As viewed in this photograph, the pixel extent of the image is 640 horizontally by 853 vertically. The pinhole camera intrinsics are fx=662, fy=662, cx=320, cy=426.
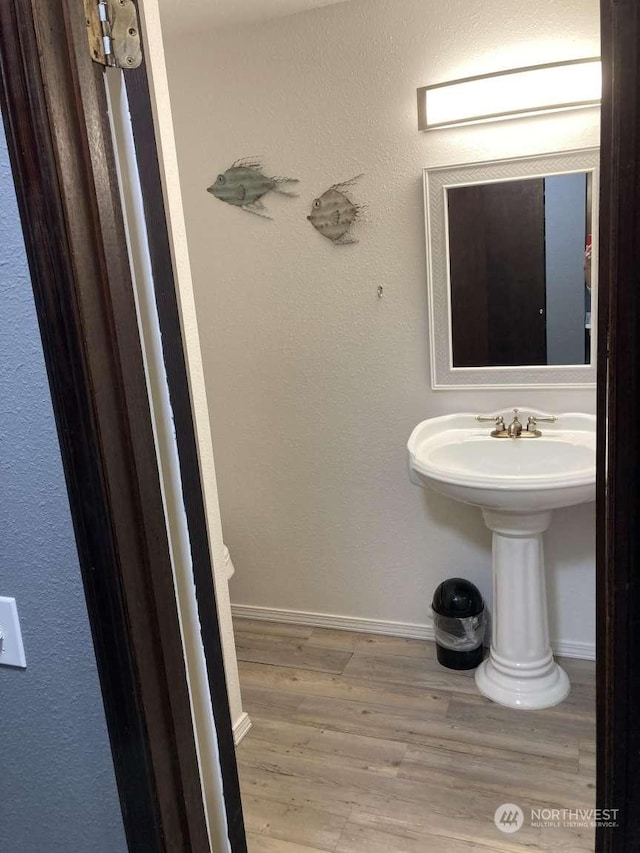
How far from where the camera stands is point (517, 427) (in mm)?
2242

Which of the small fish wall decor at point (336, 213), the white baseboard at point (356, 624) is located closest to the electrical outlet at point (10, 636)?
the small fish wall decor at point (336, 213)

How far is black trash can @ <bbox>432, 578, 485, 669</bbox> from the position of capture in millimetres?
2355

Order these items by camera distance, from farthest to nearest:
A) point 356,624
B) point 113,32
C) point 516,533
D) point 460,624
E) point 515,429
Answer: point 356,624
point 460,624
point 515,429
point 516,533
point 113,32

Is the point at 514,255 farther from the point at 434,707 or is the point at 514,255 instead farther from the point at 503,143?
the point at 434,707

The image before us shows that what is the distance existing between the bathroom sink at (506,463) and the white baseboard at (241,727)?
96 cm

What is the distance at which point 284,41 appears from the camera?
232cm

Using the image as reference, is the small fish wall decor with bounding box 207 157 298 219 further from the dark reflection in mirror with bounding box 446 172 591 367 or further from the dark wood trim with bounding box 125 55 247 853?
the dark wood trim with bounding box 125 55 247 853

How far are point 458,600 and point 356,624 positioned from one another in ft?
1.78

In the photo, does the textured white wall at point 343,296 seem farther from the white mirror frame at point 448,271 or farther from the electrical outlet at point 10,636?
the electrical outlet at point 10,636

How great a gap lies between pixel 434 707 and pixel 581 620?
63 centimetres

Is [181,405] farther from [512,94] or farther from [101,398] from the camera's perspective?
[512,94]

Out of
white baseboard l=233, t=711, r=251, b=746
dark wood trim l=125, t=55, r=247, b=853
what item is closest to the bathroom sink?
white baseboard l=233, t=711, r=251, b=746

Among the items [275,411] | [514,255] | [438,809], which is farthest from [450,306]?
[438,809]

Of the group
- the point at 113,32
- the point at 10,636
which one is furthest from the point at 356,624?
the point at 113,32
